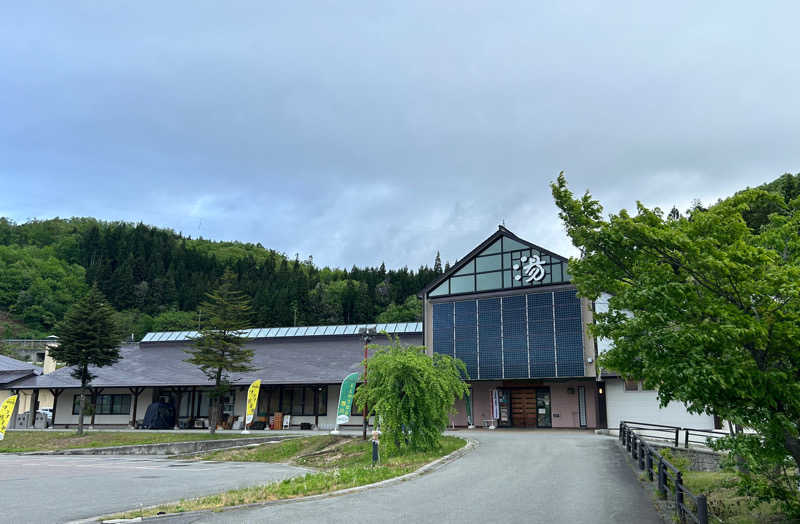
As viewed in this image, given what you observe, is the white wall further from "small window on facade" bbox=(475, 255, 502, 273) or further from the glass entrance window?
"small window on facade" bbox=(475, 255, 502, 273)

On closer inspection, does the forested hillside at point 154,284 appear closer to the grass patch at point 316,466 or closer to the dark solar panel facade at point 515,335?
the dark solar panel facade at point 515,335

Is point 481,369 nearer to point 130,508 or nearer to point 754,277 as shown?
point 130,508

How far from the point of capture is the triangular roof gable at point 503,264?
33.9 meters

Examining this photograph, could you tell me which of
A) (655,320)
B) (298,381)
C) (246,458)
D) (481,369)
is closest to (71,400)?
(298,381)

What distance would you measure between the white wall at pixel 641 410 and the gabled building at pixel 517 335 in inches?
22.2

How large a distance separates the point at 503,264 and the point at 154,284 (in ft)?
289

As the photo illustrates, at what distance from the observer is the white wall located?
3066 centimetres

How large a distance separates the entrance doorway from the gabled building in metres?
0.06

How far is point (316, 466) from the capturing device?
23.2 m

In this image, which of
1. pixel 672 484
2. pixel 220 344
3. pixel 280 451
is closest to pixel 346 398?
pixel 280 451

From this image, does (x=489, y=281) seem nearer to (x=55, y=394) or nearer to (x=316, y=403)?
(x=316, y=403)

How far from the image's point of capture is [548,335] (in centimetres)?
3328

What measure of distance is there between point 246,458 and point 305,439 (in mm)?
3031

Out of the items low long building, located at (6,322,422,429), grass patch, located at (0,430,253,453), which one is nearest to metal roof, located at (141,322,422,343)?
low long building, located at (6,322,422,429)
